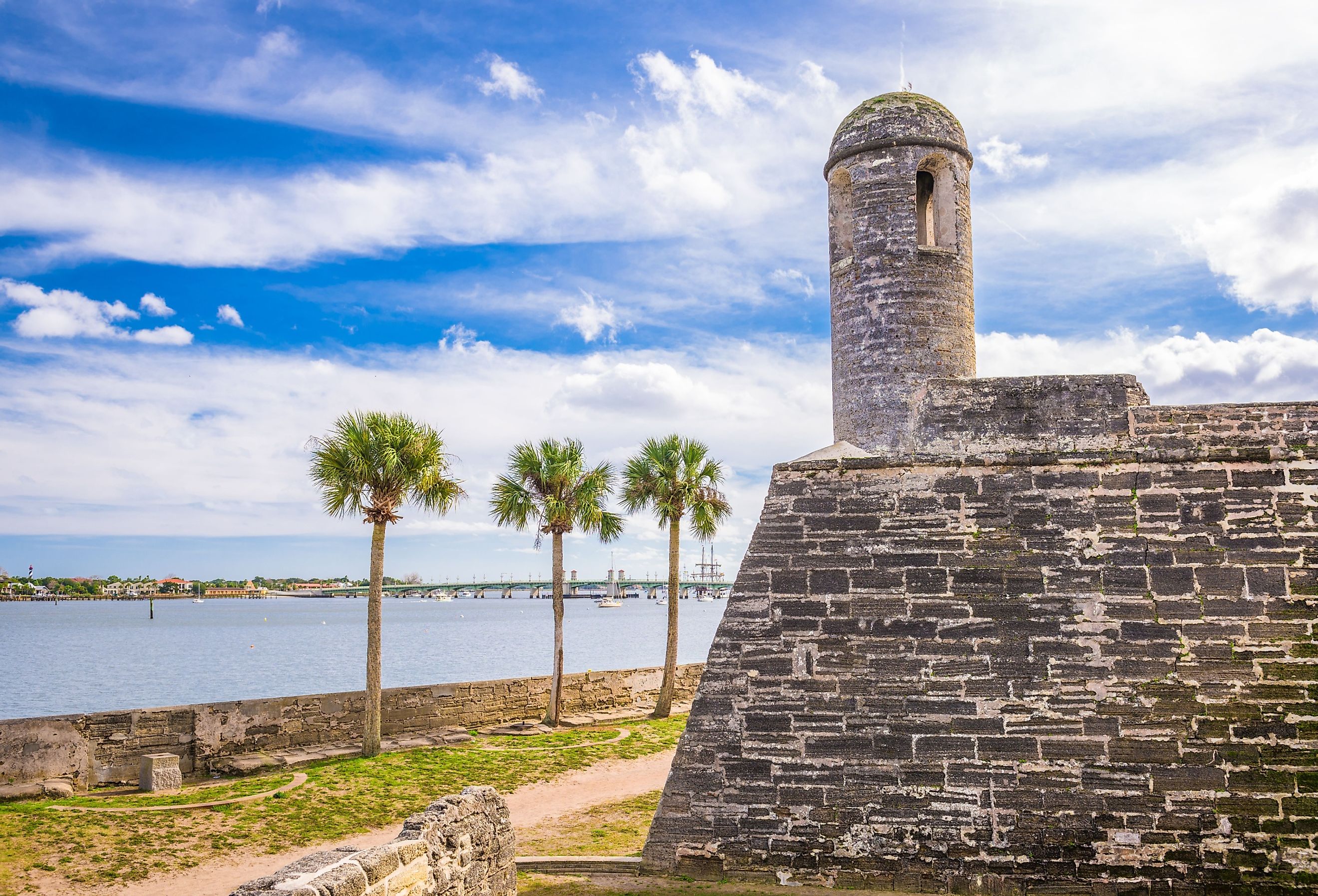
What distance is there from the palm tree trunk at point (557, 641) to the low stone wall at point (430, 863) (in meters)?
10.5

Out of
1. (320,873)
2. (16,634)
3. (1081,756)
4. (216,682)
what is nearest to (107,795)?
(320,873)

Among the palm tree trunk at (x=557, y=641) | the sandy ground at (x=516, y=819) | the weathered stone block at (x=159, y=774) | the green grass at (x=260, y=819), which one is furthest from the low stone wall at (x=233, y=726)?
the sandy ground at (x=516, y=819)

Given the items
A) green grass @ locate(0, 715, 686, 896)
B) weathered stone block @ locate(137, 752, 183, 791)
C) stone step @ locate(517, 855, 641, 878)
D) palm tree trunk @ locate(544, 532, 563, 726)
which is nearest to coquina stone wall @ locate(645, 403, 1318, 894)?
stone step @ locate(517, 855, 641, 878)

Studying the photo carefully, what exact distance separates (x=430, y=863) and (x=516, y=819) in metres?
5.80

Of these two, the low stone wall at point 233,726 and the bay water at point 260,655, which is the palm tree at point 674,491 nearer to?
the low stone wall at point 233,726

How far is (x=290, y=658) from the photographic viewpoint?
72.0m

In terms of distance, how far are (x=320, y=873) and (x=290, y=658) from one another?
243 ft

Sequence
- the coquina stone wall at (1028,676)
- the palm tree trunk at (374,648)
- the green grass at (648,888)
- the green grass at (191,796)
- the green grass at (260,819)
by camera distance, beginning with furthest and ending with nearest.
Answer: the palm tree trunk at (374,648) < the green grass at (191,796) < the green grass at (260,819) < the green grass at (648,888) < the coquina stone wall at (1028,676)

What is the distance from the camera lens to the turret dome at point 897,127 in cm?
1106

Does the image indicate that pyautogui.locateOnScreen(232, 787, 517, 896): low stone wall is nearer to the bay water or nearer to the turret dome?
the turret dome

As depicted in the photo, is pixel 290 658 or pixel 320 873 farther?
pixel 290 658

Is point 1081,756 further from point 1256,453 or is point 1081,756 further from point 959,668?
point 1256,453

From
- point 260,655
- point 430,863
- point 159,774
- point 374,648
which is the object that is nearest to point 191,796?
point 159,774

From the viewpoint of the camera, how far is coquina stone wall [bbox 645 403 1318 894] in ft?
22.0
